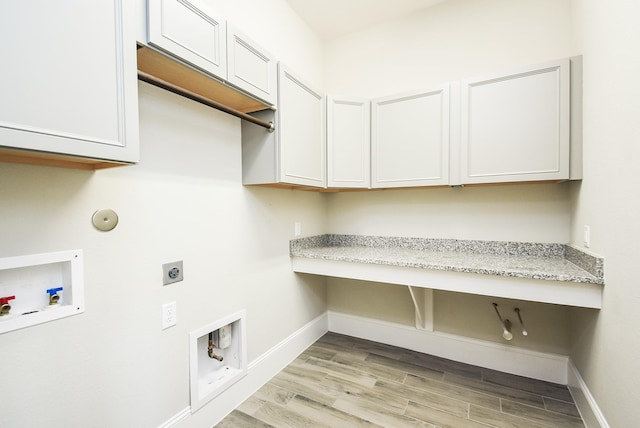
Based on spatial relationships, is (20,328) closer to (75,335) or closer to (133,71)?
(75,335)

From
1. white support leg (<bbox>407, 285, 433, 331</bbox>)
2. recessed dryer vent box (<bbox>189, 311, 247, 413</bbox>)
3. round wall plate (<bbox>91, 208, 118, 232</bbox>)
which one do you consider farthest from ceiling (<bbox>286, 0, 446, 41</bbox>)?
recessed dryer vent box (<bbox>189, 311, 247, 413</bbox>)

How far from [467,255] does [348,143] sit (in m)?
1.28

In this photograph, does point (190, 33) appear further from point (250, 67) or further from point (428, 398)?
point (428, 398)

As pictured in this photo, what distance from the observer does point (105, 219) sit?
1137 mm

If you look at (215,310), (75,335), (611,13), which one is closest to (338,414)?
(215,310)

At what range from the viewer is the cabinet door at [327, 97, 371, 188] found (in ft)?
7.19

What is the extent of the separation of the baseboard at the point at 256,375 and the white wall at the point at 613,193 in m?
1.88

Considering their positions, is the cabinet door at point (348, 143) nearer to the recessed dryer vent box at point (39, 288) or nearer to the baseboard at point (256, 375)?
the baseboard at point (256, 375)

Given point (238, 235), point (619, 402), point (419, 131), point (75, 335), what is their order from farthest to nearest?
point (419, 131)
point (238, 235)
point (619, 402)
point (75, 335)

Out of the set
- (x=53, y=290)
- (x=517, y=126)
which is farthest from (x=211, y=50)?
(x=517, y=126)

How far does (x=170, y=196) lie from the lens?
140 cm

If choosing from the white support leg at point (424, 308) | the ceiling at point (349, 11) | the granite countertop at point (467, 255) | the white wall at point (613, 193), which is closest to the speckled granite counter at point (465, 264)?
the granite countertop at point (467, 255)

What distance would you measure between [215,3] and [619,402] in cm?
283

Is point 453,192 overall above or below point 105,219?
above
